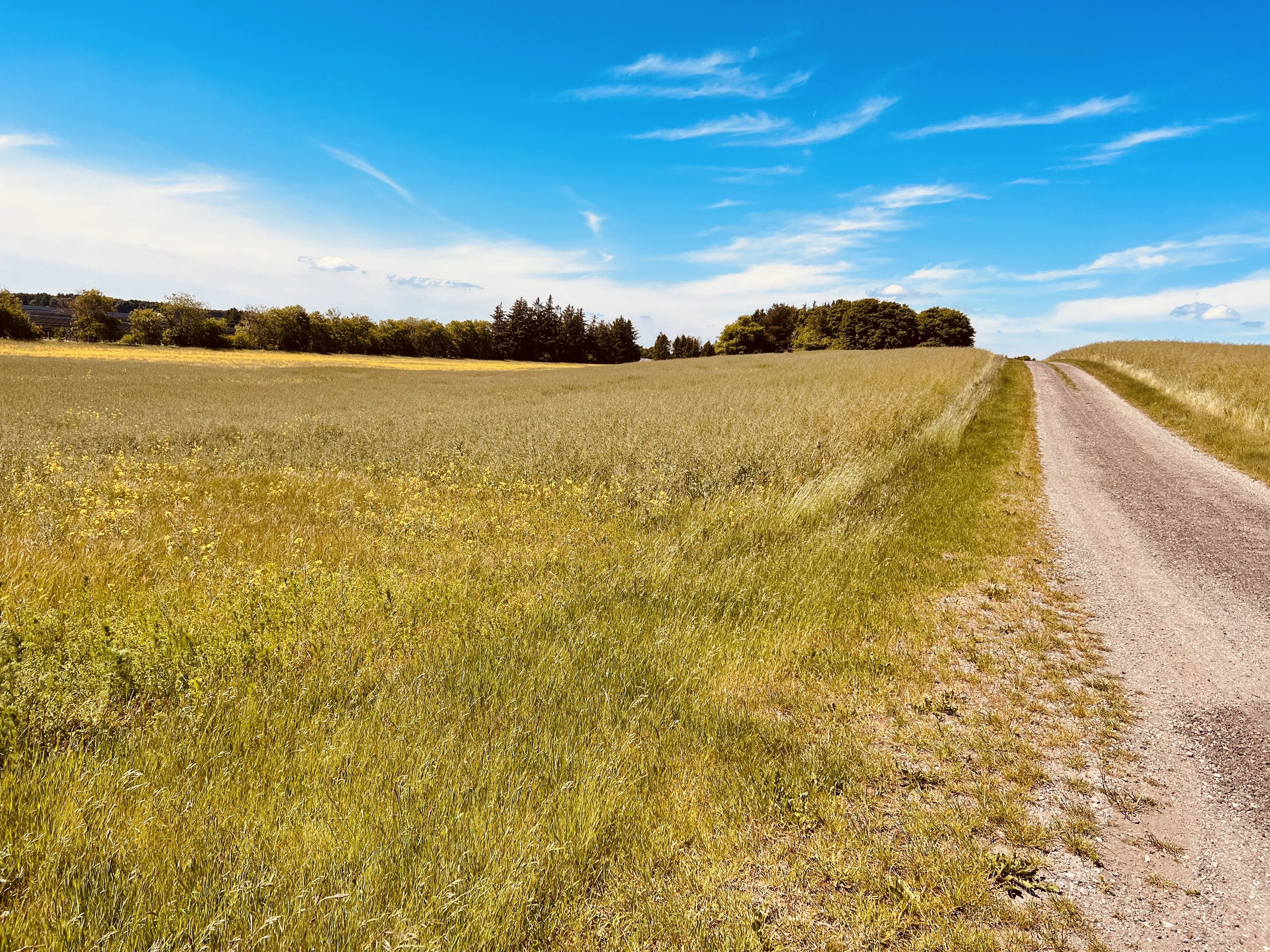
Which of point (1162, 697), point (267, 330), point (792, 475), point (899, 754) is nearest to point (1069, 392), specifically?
point (792, 475)

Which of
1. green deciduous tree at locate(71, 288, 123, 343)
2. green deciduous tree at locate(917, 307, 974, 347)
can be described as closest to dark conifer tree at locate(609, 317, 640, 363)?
green deciduous tree at locate(917, 307, 974, 347)

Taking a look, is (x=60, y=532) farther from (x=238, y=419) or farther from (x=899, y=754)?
(x=238, y=419)

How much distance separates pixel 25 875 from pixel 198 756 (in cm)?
80

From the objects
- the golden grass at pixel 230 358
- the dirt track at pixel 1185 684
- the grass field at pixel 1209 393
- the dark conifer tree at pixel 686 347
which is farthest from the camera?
the dark conifer tree at pixel 686 347

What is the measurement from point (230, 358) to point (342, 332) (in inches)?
1057

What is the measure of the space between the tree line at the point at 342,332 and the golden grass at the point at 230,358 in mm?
4842

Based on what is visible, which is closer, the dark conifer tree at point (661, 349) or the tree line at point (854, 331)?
the tree line at point (854, 331)

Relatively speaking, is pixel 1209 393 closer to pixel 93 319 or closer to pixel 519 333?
pixel 519 333

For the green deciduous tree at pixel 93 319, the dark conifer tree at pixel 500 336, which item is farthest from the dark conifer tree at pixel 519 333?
the green deciduous tree at pixel 93 319

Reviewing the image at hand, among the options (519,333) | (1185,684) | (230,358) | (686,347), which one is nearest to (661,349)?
(686,347)

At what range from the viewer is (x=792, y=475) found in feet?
33.0

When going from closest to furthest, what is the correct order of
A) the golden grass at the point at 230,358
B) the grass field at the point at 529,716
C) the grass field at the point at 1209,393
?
the grass field at the point at 529,716, the grass field at the point at 1209,393, the golden grass at the point at 230,358

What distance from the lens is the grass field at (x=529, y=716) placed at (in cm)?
252

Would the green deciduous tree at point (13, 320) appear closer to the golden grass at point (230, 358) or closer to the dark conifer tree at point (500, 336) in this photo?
the golden grass at point (230, 358)
